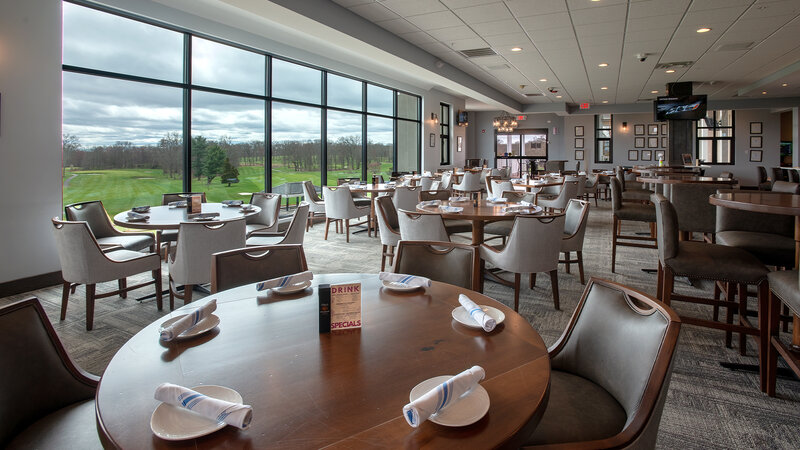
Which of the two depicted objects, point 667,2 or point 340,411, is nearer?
point 340,411

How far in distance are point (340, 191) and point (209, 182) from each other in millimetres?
2107

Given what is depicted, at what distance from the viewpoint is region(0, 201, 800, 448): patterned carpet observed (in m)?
2.05

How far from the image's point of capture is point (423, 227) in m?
3.70

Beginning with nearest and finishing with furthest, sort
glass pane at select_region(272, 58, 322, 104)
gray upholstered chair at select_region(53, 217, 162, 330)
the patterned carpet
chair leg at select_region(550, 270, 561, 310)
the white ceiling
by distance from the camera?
the patterned carpet
gray upholstered chair at select_region(53, 217, 162, 330)
chair leg at select_region(550, 270, 561, 310)
the white ceiling
glass pane at select_region(272, 58, 322, 104)

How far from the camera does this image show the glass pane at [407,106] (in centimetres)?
1207

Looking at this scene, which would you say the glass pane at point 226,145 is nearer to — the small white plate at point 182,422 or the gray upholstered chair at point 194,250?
the gray upholstered chair at point 194,250

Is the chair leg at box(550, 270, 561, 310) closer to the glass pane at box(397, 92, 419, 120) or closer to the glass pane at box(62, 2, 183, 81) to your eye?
the glass pane at box(62, 2, 183, 81)

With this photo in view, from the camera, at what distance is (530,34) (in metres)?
6.90

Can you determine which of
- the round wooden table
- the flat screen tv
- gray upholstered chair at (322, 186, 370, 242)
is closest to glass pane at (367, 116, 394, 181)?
gray upholstered chair at (322, 186, 370, 242)

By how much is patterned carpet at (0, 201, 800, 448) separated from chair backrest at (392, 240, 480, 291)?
86cm

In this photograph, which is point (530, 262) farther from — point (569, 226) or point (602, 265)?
point (602, 265)

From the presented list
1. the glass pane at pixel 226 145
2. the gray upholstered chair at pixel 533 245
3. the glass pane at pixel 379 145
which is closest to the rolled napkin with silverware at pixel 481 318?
the gray upholstered chair at pixel 533 245

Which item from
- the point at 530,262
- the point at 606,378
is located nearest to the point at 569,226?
the point at 530,262

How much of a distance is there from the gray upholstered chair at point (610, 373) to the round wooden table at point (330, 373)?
0.65ft
